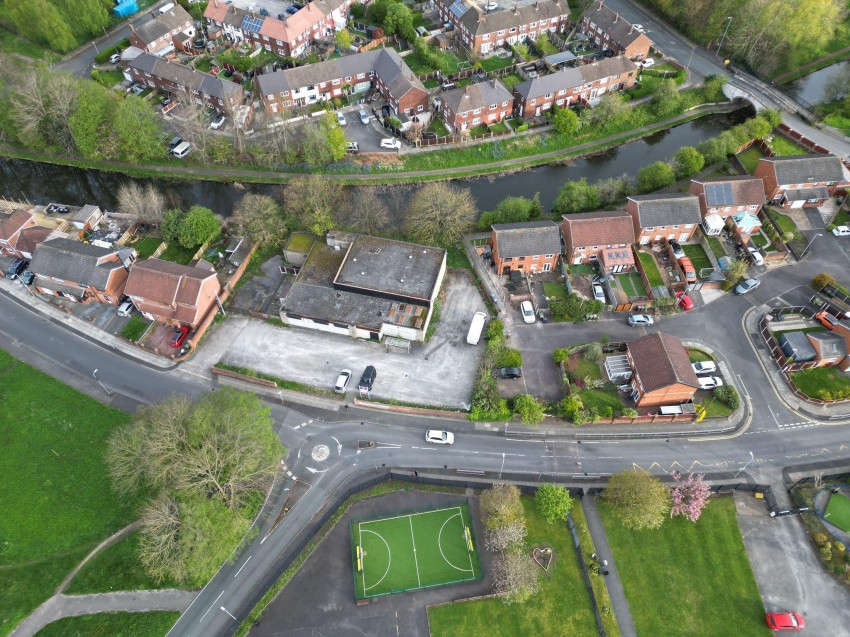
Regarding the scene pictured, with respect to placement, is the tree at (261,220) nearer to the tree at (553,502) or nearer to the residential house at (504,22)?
the tree at (553,502)

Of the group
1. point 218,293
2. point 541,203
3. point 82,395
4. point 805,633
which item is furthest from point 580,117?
point 82,395

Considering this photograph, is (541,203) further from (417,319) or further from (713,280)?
(417,319)

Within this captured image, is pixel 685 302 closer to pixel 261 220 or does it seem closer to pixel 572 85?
pixel 572 85

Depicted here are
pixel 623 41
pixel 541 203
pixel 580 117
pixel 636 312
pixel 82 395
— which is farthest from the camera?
pixel 623 41

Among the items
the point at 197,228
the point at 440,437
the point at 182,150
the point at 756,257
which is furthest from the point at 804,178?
the point at 182,150

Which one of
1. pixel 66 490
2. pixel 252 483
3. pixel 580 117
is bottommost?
pixel 66 490

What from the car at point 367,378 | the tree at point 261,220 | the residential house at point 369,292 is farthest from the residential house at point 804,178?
the tree at point 261,220
